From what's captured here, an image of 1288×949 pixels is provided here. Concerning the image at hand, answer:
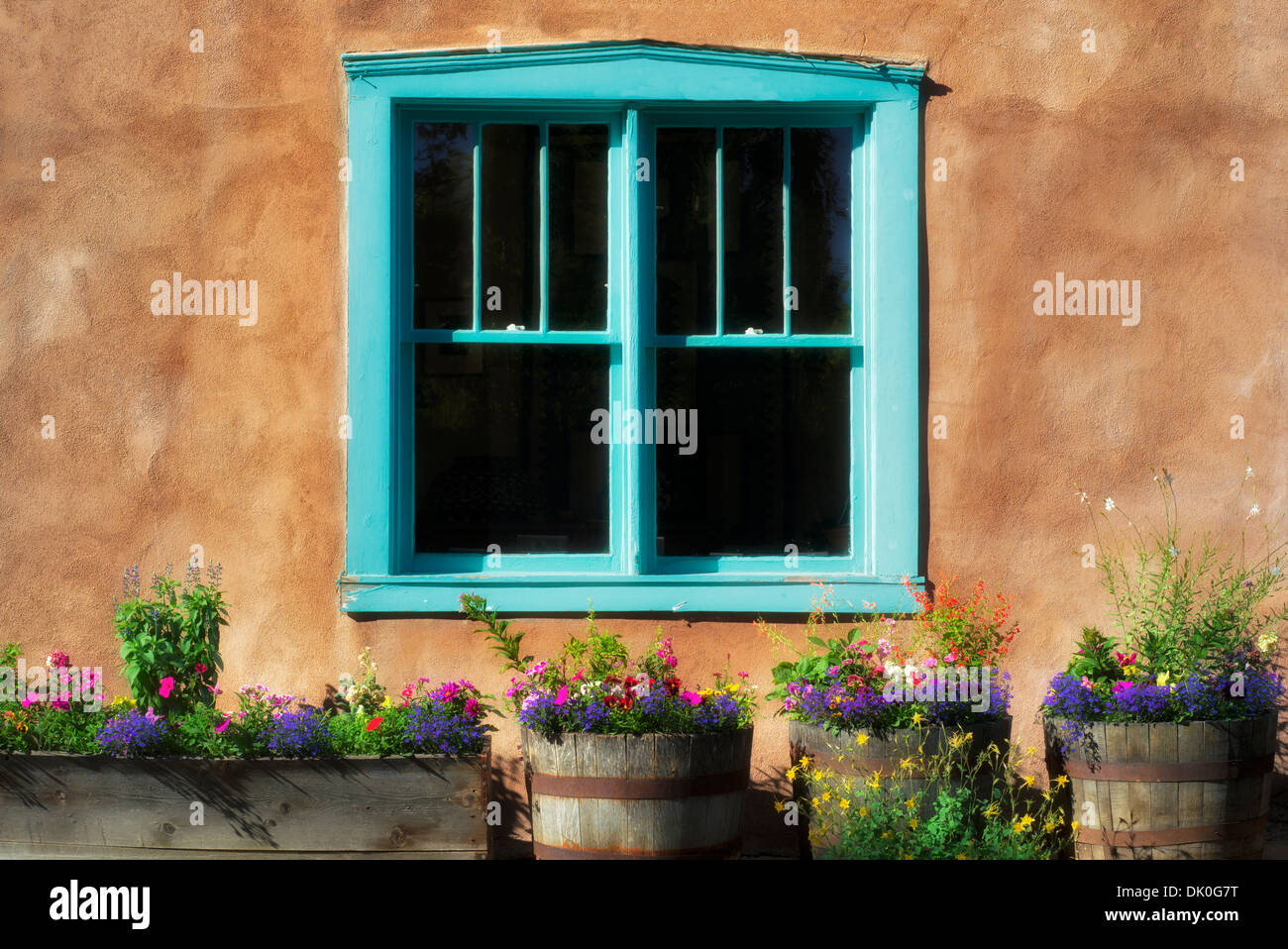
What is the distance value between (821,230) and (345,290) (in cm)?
198

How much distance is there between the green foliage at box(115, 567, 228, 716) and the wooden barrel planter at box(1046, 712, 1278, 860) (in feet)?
10.6

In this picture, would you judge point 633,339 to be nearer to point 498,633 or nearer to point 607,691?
point 498,633

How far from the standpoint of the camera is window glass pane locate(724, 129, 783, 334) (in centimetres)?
504

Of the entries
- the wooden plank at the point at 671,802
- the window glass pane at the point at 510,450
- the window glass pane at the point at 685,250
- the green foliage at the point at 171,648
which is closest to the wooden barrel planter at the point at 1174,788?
the wooden plank at the point at 671,802

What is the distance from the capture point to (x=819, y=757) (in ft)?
14.2

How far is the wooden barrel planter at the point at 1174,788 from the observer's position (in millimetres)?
4242

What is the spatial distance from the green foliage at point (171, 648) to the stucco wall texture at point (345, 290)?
296 mm

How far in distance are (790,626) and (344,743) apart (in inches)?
70.4

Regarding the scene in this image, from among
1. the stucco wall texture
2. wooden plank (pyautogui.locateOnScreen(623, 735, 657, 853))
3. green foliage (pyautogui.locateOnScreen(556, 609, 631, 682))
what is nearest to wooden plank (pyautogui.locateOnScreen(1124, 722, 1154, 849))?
the stucco wall texture

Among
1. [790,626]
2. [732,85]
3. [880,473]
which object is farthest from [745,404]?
[732,85]

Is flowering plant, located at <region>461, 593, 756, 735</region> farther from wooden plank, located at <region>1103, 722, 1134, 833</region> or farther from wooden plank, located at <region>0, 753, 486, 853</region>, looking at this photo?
wooden plank, located at <region>1103, 722, 1134, 833</region>

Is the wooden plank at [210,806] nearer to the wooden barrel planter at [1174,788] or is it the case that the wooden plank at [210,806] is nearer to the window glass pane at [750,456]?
the window glass pane at [750,456]

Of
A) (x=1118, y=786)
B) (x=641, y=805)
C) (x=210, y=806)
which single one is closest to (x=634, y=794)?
(x=641, y=805)

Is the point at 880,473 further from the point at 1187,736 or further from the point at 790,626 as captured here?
the point at 1187,736
